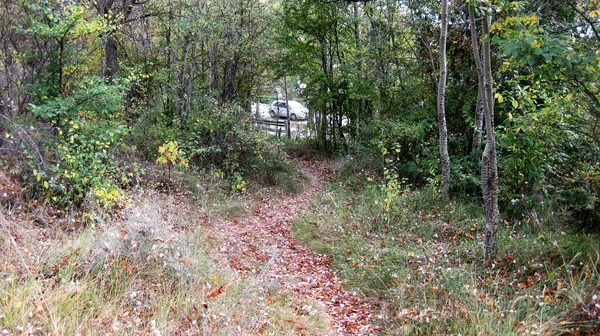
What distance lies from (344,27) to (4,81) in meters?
9.19

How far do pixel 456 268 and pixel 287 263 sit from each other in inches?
90.9

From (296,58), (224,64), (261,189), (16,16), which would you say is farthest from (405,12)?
(16,16)

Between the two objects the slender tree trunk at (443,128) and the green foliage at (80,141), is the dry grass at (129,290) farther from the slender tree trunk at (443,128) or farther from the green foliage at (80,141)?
the slender tree trunk at (443,128)

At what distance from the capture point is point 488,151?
4.75 m

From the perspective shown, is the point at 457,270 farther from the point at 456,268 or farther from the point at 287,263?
the point at 287,263

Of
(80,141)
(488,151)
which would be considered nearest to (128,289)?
(80,141)

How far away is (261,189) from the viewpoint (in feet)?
31.7

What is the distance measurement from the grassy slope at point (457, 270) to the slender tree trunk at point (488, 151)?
10.7 inches

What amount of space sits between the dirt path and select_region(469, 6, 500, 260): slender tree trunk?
1.71 metres

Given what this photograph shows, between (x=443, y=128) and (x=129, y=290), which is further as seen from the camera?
(x=443, y=128)

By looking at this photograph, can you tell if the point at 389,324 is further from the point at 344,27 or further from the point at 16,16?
the point at 344,27

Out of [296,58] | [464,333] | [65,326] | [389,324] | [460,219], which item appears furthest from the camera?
[296,58]

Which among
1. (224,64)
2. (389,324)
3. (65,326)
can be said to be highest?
(224,64)

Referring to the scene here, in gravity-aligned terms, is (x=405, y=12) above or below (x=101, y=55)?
above
